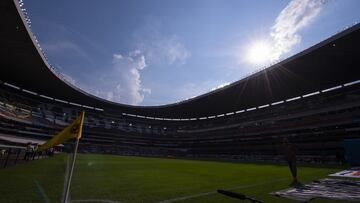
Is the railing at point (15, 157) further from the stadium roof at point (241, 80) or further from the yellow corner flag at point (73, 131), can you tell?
the stadium roof at point (241, 80)

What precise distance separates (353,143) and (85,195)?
19.5 meters

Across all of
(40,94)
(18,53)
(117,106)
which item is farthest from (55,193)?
(117,106)

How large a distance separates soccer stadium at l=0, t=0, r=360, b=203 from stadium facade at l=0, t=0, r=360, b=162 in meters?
0.21

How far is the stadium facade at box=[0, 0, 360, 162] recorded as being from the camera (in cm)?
3459

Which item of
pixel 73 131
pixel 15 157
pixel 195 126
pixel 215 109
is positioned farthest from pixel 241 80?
pixel 73 131

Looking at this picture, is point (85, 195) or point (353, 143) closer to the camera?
point (85, 195)

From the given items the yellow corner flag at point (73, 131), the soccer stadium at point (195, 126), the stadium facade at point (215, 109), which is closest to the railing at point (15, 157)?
the soccer stadium at point (195, 126)

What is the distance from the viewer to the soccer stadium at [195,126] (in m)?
12.8

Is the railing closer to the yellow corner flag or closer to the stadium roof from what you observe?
the yellow corner flag

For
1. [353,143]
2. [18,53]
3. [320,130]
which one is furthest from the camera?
[320,130]

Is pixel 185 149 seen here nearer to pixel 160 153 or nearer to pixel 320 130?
pixel 160 153

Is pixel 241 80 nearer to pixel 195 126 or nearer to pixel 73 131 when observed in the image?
pixel 195 126

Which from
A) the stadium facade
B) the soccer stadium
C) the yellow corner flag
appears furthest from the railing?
the stadium facade

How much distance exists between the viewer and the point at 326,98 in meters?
46.7
